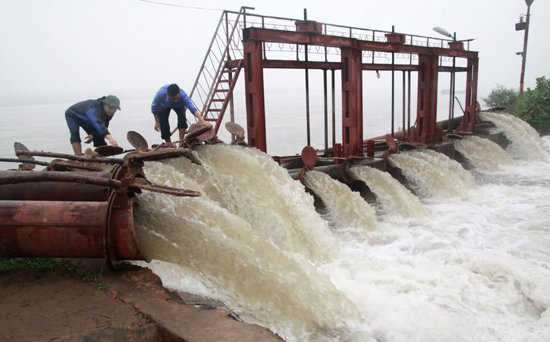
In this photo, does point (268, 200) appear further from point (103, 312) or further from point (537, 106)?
point (537, 106)

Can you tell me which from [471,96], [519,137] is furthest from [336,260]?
[519,137]

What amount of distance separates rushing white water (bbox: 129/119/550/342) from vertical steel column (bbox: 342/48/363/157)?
96.1 inches

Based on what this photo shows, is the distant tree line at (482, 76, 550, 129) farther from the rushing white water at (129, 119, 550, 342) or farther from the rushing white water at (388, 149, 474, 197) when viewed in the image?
the rushing white water at (129, 119, 550, 342)

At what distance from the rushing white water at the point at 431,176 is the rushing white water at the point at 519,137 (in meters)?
6.82

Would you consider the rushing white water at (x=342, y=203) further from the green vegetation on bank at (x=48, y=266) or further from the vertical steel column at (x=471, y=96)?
the vertical steel column at (x=471, y=96)

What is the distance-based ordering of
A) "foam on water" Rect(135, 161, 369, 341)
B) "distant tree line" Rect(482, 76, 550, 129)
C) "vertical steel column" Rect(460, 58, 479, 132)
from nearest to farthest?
"foam on water" Rect(135, 161, 369, 341) → "vertical steel column" Rect(460, 58, 479, 132) → "distant tree line" Rect(482, 76, 550, 129)

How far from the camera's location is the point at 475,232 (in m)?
7.16

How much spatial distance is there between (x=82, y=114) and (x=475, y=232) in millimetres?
7205

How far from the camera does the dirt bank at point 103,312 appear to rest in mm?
2635

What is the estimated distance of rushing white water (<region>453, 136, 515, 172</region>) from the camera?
13180 mm

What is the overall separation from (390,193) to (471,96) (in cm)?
1021

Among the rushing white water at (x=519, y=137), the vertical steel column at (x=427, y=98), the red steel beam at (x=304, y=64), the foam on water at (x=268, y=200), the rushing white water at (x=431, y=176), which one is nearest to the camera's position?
the foam on water at (x=268, y=200)

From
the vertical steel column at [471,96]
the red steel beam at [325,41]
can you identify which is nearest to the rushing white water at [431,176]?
the red steel beam at [325,41]

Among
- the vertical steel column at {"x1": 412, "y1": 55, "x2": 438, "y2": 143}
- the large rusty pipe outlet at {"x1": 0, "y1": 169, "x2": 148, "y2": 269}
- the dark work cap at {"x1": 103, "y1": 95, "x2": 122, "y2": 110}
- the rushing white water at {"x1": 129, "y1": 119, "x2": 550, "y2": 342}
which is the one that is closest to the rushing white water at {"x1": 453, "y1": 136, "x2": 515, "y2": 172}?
the vertical steel column at {"x1": 412, "y1": 55, "x2": 438, "y2": 143}
